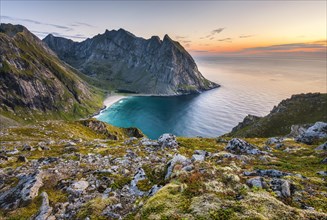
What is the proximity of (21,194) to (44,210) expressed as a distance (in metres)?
3.94

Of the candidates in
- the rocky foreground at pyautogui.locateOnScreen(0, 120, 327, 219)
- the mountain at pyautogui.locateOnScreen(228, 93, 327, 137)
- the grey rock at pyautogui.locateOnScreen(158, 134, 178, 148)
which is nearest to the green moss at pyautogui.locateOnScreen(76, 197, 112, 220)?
the rocky foreground at pyautogui.locateOnScreen(0, 120, 327, 219)

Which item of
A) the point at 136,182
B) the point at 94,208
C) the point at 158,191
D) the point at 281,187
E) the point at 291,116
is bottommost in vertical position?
the point at 291,116

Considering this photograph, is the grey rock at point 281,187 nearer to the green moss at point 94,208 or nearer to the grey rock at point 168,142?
the green moss at point 94,208

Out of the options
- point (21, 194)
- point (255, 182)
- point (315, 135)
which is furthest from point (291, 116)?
point (21, 194)

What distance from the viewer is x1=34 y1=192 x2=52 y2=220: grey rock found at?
16028 mm

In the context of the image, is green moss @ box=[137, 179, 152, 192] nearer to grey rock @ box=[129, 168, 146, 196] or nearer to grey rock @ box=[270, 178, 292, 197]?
grey rock @ box=[129, 168, 146, 196]

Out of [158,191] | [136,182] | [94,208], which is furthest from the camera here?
[136,182]

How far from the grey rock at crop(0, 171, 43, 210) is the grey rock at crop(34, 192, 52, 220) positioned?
123cm

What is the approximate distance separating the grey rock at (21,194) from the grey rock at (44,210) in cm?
123

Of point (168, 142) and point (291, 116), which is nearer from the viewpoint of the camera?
point (168, 142)

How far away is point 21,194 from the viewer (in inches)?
747

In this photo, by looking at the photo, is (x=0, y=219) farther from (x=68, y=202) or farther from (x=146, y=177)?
(x=146, y=177)

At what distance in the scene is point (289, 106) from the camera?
145000 mm

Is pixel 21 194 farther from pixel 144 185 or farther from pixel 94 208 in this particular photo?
pixel 144 185
